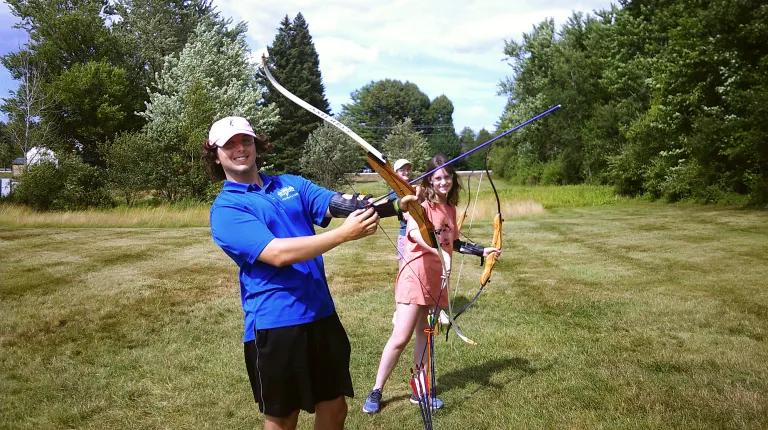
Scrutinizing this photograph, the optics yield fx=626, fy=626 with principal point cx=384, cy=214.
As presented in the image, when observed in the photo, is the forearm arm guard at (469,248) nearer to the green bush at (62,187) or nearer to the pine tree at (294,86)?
the green bush at (62,187)

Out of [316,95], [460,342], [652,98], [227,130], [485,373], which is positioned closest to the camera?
[227,130]

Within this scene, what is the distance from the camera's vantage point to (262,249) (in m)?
2.52

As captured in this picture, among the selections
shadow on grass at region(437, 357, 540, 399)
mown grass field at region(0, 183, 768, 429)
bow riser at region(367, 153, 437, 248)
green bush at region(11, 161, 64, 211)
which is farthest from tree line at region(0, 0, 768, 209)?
bow riser at region(367, 153, 437, 248)

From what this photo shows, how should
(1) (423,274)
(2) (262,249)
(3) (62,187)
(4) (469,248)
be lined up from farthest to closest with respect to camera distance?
(3) (62,187) < (4) (469,248) < (1) (423,274) < (2) (262,249)

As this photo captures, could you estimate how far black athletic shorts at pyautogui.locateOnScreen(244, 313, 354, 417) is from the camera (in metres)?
2.68

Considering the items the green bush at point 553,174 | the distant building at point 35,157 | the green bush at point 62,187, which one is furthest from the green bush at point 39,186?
the green bush at point 553,174

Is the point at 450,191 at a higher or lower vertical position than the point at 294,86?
lower

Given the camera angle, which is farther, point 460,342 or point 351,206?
point 460,342

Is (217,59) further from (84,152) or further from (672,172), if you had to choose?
(672,172)

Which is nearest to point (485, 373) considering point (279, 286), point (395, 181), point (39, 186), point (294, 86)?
point (395, 181)

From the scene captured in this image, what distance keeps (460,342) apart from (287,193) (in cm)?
395

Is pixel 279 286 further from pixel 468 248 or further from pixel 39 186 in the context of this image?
pixel 39 186

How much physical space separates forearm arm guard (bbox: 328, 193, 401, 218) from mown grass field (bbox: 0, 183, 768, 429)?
210 centimetres

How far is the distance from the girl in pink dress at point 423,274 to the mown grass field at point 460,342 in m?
0.44
